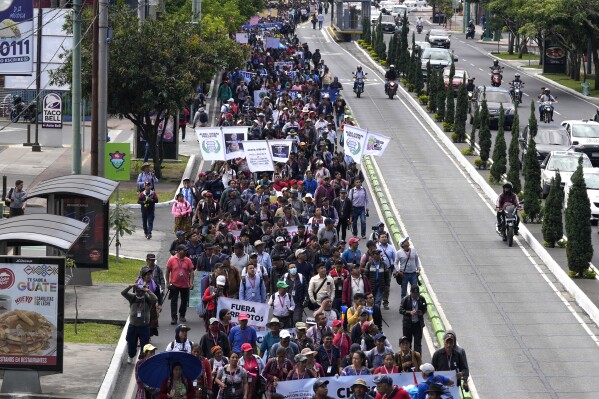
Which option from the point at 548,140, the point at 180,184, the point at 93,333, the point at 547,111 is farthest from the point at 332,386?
the point at 547,111

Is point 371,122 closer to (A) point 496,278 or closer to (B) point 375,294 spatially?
(A) point 496,278

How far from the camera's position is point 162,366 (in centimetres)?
1814

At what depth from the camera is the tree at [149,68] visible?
1631 inches

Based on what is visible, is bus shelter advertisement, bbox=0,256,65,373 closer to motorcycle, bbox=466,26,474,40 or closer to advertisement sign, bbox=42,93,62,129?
advertisement sign, bbox=42,93,62,129

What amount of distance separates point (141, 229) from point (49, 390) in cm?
1433

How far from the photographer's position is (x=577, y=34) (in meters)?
72.1

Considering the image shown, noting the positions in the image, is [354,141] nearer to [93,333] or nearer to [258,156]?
[258,156]

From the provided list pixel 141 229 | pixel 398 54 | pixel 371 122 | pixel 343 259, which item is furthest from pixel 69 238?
pixel 398 54

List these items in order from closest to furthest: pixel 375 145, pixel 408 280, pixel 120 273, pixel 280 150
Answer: pixel 408 280, pixel 120 273, pixel 280 150, pixel 375 145

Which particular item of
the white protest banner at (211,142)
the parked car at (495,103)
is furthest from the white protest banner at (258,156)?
the parked car at (495,103)

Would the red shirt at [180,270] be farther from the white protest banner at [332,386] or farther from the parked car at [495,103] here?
the parked car at [495,103]

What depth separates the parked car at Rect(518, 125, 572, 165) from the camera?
45.4 m

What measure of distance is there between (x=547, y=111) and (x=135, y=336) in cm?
3801

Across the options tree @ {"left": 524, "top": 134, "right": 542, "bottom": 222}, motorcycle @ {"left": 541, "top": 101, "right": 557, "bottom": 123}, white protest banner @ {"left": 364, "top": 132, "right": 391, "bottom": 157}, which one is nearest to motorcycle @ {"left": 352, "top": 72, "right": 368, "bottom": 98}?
motorcycle @ {"left": 541, "top": 101, "right": 557, "bottom": 123}
